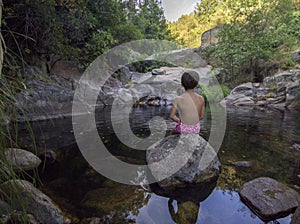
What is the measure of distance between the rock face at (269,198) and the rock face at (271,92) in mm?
10567

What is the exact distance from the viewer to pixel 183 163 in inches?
103

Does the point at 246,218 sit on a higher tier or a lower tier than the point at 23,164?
lower

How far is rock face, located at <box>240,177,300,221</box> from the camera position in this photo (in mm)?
1922

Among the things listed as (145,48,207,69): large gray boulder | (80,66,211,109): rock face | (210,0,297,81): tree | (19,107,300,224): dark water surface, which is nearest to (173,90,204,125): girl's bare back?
(19,107,300,224): dark water surface

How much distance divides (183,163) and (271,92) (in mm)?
12935

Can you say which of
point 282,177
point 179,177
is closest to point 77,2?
point 179,177

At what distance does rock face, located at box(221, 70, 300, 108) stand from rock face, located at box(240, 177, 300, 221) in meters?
10.6

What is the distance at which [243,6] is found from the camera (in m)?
15.3

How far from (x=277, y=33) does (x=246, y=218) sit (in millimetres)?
17364

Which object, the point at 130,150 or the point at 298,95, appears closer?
the point at 130,150

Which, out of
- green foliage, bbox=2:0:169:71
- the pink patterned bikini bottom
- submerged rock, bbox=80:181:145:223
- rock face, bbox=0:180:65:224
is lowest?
submerged rock, bbox=80:181:145:223

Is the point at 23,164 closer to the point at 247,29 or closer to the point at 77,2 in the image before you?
the point at 77,2

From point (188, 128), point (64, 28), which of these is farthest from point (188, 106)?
point (64, 28)

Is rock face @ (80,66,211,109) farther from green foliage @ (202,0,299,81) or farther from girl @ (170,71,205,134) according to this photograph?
girl @ (170,71,205,134)
